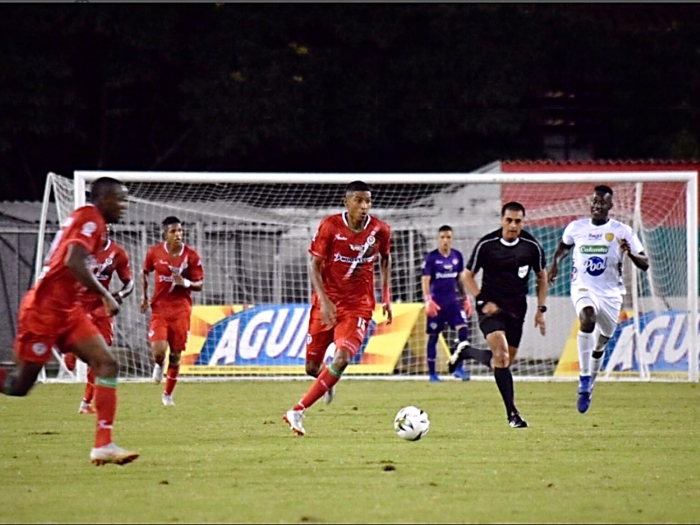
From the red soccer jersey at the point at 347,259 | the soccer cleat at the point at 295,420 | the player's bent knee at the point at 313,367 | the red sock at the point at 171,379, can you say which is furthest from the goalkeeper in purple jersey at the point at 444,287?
the soccer cleat at the point at 295,420

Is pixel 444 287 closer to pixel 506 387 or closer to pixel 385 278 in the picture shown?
pixel 385 278

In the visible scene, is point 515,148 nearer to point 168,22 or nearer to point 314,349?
point 168,22

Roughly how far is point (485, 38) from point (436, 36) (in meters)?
1.13

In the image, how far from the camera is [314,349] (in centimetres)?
1283

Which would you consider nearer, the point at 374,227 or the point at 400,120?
the point at 374,227

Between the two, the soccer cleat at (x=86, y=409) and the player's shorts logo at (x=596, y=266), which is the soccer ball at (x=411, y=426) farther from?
the soccer cleat at (x=86, y=409)

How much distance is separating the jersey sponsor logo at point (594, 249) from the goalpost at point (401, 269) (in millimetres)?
5203

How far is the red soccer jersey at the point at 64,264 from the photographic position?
29.9 ft

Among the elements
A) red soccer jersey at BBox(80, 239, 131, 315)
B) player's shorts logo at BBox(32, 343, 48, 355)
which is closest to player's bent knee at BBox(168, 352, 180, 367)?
red soccer jersey at BBox(80, 239, 131, 315)

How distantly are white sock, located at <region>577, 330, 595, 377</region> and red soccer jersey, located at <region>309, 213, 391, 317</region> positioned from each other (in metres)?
2.99

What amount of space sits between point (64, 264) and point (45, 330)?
481 millimetres

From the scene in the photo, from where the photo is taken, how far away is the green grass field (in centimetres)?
764

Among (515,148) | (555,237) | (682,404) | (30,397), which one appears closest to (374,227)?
(682,404)

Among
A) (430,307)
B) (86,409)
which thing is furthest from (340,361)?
(430,307)
